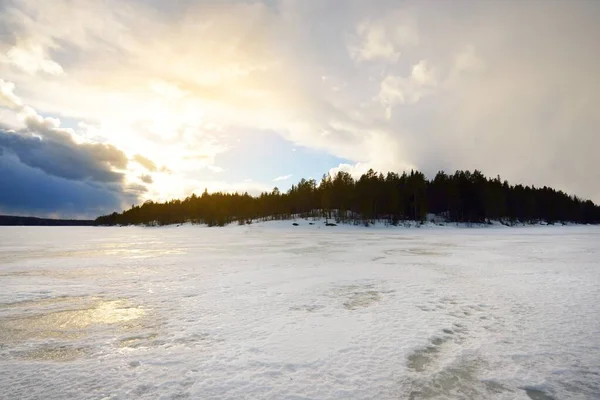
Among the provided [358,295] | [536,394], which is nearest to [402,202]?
[358,295]

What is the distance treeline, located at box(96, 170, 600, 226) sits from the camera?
242ft

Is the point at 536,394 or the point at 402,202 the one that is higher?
the point at 402,202

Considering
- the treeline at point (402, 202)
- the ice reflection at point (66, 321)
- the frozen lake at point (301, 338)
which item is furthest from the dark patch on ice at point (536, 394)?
→ the treeline at point (402, 202)

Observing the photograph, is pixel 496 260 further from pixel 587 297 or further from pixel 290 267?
pixel 290 267

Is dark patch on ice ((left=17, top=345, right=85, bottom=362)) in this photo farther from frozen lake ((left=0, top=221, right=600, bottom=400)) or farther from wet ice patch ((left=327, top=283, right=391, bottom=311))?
wet ice patch ((left=327, top=283, right=391, bottom=311))

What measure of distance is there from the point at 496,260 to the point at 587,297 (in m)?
7.96

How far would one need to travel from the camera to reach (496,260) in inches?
625

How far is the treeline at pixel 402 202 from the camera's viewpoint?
2906 inches

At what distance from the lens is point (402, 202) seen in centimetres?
7475

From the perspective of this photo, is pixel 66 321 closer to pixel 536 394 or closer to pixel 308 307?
pixel 308 307

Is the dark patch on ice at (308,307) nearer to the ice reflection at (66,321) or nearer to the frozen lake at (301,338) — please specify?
the frozen lake at (301,338)

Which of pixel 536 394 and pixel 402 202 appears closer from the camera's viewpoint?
pixel 536 394

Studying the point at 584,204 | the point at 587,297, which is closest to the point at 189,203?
the point at 587,297

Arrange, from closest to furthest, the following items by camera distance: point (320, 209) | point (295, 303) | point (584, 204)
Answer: point (295, 303) < point (320, 209) < point (584, 204)
